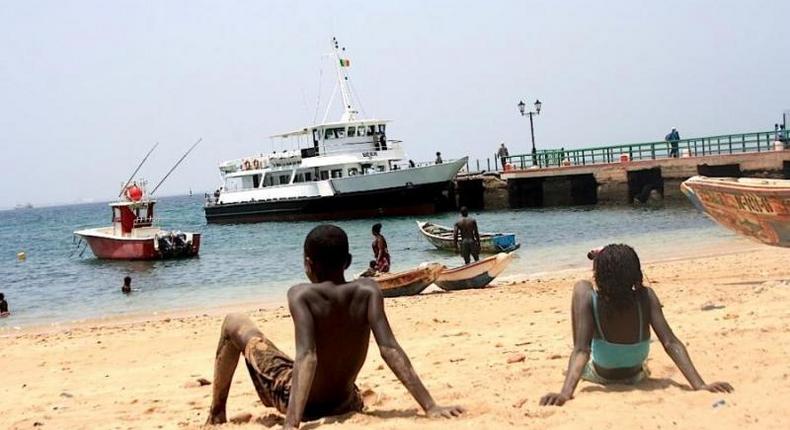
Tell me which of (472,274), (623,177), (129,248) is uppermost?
(623,177)

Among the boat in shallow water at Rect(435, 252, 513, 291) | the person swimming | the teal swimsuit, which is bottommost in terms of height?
the person swimming

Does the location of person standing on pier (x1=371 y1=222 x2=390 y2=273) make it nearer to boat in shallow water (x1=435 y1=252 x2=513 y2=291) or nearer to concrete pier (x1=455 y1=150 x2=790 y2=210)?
boat in shallow water (x1=435 y1=252 x2=513 y2=291)

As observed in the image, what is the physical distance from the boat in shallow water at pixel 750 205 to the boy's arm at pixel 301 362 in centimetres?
795

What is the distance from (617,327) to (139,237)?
2514cm

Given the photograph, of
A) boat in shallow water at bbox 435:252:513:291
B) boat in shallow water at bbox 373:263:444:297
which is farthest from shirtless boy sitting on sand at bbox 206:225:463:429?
boat in shallow water at bbox 435:252:513:291

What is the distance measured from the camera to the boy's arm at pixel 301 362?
3.97 meters

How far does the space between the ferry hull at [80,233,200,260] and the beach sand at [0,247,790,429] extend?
→ 1462 centimetres

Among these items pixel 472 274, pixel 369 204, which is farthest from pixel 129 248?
pixel 472 274

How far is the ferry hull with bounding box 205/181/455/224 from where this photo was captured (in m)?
39.8

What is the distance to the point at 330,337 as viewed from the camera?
4082mm

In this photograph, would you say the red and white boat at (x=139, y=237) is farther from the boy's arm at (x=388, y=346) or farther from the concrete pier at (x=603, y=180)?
the boy's arm at (x=388, y=346)

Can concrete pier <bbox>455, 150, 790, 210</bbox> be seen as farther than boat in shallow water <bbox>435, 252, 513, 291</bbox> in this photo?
Yes

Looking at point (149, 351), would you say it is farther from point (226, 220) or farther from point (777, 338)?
point (226, 220)

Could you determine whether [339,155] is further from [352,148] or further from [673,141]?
[673,141]
